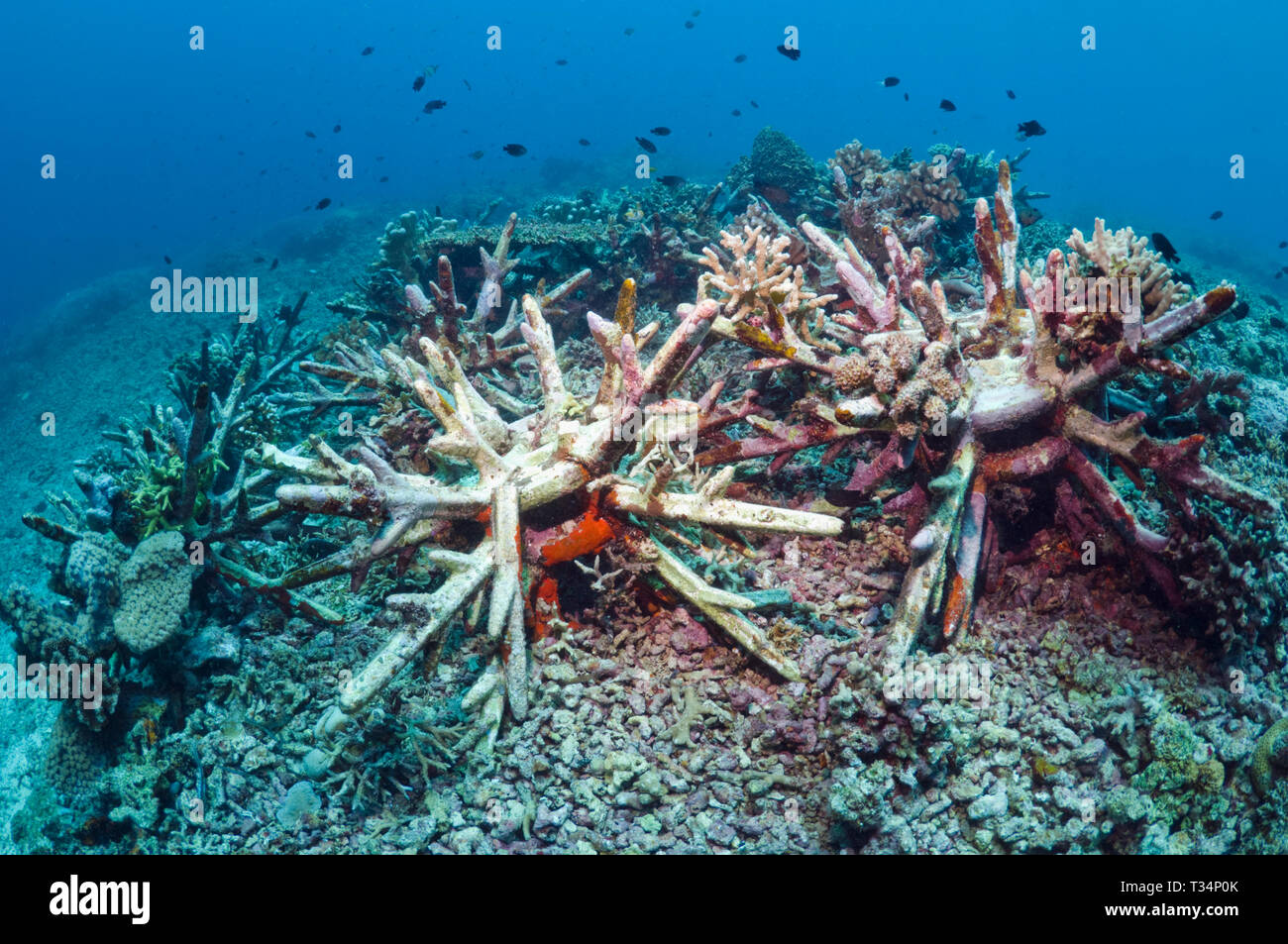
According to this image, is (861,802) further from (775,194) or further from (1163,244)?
(775,194)

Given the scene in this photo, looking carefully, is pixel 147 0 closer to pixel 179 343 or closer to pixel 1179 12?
pixel 179 343

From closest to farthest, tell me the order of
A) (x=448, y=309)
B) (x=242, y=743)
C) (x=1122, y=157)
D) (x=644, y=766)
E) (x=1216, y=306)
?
(x=1216, y=306), (x=644, y=766), (x=242, y=743), (x=448, y=309), (x=1122, y=157)

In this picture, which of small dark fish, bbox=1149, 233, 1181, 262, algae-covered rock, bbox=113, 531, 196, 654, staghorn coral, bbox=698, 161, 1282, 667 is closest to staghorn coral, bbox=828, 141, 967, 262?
small dark fish, bbox=1149, 233, 1181, 262

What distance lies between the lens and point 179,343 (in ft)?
40.9

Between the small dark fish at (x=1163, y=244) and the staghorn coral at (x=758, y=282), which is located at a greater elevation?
the small dark fish at (x=1163, y=244)

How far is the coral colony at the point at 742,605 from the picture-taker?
259cm

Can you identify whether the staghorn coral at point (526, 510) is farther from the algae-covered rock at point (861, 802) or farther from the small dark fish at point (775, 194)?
the small dark fish at point (775, 194)

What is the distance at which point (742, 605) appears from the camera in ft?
9.70

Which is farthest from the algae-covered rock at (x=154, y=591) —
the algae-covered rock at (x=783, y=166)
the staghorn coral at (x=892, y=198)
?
the algae-covered rock at (x=783, y=166)

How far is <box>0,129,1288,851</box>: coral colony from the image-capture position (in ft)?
8.49

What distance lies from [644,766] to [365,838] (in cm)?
122

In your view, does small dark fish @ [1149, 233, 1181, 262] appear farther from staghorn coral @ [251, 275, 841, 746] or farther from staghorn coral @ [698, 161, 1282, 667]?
staghorn coral @ [251, 275, 841, 746]
